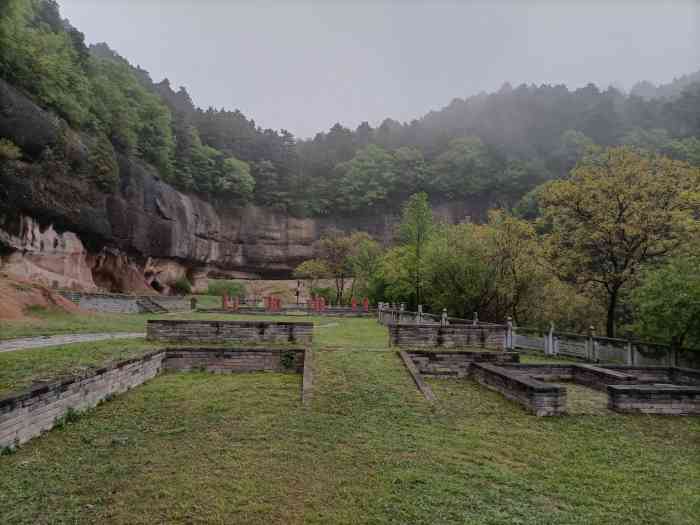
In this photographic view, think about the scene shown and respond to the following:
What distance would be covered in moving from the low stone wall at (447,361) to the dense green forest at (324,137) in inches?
875

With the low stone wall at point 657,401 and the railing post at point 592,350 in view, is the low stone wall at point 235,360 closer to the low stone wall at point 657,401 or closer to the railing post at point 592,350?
the low stone wall at point 657,401

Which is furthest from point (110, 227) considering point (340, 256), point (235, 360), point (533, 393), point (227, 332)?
point (533, 393)

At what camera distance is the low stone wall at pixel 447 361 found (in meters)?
8.38

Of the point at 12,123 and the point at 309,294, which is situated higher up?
the point at 12,123

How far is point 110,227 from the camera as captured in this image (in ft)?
87.6

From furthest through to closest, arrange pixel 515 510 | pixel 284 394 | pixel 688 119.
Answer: pixel 688 119, pixel 284 394, pixel 515 510

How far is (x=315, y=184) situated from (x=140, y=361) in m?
50.6

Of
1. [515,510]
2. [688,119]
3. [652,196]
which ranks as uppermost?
[688,119]

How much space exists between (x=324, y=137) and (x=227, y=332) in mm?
62872

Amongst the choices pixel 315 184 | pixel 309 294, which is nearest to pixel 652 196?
pixel 309 294

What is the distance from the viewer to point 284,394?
649 cm

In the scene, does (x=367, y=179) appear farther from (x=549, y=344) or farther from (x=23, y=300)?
(x=549, y=344)

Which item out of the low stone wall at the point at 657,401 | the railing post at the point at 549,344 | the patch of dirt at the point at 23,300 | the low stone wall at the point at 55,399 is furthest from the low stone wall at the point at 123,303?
the low stone wall at the point at 657,401

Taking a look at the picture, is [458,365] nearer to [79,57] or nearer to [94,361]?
[94,361]
